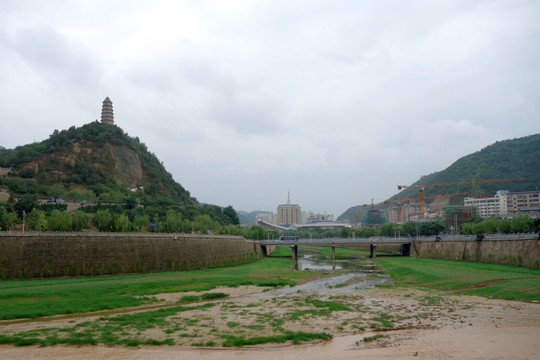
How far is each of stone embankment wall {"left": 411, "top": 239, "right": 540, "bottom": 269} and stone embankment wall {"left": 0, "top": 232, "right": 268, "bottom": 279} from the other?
48488 millimetres

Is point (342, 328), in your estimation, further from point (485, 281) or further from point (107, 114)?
point (107, 114)

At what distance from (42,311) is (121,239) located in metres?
32.5

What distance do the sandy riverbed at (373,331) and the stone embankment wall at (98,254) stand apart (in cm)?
2789

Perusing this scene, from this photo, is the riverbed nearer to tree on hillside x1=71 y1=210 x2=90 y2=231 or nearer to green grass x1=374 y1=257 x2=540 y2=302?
green grass x1=374 y1=257 x2=540 y2=302

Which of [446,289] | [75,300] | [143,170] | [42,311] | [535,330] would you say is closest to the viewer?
[535,330]

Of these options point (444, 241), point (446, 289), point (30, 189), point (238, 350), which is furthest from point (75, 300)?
point (30, 189)

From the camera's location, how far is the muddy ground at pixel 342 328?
19.9m

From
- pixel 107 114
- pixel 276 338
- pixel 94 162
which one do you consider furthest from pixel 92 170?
pixel 276 338

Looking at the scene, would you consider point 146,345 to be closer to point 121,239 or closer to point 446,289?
Result: point 446,289

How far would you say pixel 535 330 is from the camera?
77.0ft

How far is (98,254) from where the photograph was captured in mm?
59375

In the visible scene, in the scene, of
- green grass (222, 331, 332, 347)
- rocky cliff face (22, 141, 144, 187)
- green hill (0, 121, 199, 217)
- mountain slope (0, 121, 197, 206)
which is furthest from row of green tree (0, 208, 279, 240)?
green grass (222, 331, 332, 347)

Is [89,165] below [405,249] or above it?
above

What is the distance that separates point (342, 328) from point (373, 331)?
191 centimetres
